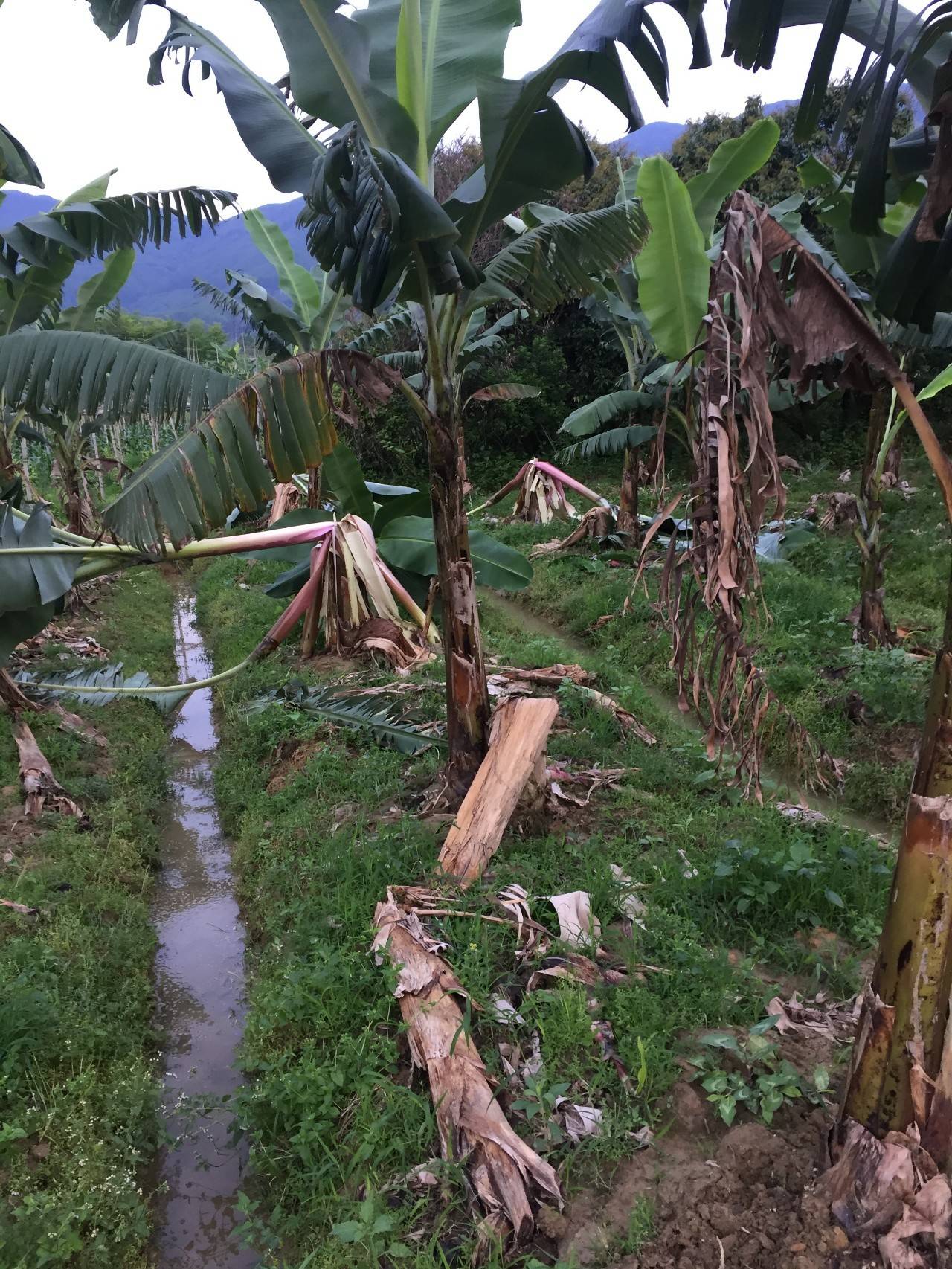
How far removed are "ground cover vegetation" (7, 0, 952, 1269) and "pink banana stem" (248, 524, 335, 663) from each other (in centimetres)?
8

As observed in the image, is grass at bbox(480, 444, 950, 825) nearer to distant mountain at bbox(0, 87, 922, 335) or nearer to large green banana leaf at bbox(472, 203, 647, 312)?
large green banana leaf at bbox(472, 203, 647, 312)

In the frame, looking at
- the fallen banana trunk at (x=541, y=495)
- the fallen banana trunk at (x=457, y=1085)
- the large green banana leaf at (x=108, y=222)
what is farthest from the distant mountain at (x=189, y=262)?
the fallen banana trunk at (x=457, y=1085)

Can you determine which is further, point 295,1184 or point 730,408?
point 295,1184

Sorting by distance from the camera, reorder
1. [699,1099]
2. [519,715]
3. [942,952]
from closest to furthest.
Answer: [942,952]
[699,1099]
[519,715]

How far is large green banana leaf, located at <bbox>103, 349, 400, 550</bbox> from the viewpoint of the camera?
312 cm

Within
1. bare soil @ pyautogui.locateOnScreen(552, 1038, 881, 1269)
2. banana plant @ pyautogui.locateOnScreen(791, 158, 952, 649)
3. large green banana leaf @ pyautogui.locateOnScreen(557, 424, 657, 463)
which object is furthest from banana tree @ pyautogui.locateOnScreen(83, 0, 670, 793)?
large green banana leaf @ pyautogui.locateOnScreen(557, 424, 657, 463)

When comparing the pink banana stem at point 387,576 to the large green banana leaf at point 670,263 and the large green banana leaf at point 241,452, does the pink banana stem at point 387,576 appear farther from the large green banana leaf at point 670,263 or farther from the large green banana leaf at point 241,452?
the large green banana leaf at point 241,452

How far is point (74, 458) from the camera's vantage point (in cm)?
941

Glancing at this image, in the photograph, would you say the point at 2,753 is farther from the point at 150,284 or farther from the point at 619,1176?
the point at 150,284

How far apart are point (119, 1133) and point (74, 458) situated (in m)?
8.28

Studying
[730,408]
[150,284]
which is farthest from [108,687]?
[150,284]

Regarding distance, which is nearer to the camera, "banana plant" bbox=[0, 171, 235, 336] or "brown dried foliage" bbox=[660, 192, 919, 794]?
"brown dried foliage" bbox=[660, 192, 919, 794]

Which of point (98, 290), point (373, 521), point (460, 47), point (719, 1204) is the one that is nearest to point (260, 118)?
point (460, 47)

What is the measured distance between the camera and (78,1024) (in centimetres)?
326
